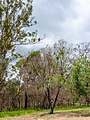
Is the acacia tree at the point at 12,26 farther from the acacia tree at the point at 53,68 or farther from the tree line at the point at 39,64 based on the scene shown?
the acacia tree at the point at 53,68

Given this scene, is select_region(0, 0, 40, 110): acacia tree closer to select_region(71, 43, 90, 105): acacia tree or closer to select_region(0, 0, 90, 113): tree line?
select_region(0, 0, 90, 113): tree line

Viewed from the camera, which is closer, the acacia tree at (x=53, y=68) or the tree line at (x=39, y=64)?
the tree line at (x=39, y=64)

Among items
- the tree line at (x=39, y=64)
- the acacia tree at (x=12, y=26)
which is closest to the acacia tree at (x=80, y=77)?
the tree line at (x=39, y=64)

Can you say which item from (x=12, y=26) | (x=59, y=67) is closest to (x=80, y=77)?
(x=59, y=67)

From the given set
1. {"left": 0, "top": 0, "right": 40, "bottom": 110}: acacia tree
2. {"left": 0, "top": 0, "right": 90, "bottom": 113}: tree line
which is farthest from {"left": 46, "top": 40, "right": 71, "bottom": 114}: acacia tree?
{"left": 0, "top": 0, "right": 40, "bottom": 110}: acacia tree

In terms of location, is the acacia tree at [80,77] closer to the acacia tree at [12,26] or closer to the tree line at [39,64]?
the tree line at [39,64]

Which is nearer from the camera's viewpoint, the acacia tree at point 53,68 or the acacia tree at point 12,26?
the acacia tree at point 12,26

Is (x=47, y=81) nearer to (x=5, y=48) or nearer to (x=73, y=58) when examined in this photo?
(x=73, y=58)

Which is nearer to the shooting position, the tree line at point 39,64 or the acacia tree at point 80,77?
the tree line at point 39,64

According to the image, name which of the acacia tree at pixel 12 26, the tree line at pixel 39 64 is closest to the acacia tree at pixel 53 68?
the tree line at pixel 39 64

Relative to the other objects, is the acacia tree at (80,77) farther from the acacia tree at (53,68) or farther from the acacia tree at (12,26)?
the acacia tree at (12,26)

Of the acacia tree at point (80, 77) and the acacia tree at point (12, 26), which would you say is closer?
the acacia tree at point (12, 26)

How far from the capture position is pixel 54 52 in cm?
3541

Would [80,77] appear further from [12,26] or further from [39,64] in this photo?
[12,26]
